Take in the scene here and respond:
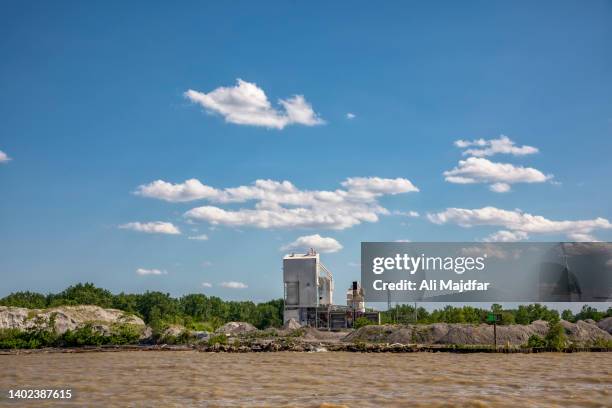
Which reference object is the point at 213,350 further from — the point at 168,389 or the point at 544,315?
the point at 544,315

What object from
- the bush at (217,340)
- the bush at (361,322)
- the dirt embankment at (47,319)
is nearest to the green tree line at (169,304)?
the bush at (361,322)

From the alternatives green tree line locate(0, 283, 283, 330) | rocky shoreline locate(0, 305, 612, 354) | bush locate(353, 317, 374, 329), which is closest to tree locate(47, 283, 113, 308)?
green tree line locate(0, 283, 283, 330)

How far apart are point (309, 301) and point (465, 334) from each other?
106 feet

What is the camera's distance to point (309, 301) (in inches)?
3093

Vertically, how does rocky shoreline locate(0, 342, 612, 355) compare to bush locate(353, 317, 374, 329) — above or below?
below

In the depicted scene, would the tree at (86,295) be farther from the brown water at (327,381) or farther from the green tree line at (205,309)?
the brown water at (327,381)

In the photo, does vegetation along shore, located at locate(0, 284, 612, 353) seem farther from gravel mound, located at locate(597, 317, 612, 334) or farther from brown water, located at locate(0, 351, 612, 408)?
brown water, located at locate(0, 351, 612, 408)

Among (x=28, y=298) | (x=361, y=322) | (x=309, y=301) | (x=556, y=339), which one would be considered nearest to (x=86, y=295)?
(x=28, y=298)

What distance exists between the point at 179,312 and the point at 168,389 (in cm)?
9347

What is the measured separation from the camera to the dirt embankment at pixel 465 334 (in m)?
48.8

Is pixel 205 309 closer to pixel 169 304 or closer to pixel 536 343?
pixel 169 304

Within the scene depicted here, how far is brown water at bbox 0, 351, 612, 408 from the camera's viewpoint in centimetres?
1919

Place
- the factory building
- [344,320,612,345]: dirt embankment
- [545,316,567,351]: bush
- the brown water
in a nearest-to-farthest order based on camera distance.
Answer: the brown water → [545,316,567,351]: bush → [344,320,612,345]: dirt embankment → the factory building

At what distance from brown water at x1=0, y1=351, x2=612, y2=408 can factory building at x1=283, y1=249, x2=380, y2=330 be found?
4054 centimetres
